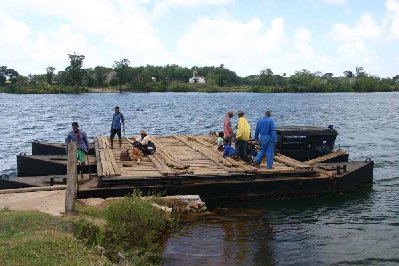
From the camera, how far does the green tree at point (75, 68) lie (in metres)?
160

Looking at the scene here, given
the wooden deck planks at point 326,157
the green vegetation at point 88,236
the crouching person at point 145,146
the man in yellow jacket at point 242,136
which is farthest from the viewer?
the wooden deck planks at point 326,157

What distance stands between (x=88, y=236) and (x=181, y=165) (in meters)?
6.35

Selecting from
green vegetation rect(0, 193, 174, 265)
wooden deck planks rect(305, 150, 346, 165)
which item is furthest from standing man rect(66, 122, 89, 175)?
wooden deck planks rect(305, 150, 346, 165)

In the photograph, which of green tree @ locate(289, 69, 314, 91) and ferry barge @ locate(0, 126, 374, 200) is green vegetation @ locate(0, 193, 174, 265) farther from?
green tree @ locate(289, 69, 314, 91)

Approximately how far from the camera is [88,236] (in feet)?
31.6

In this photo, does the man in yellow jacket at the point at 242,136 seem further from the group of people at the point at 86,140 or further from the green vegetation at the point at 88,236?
the green vegetation at the point at 88,236

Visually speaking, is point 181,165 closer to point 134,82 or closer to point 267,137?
point 267,137

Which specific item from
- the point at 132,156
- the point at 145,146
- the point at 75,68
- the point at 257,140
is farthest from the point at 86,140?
the point at 75,68

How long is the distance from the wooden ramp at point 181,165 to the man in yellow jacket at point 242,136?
317mm

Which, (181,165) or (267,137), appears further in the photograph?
(267,137)

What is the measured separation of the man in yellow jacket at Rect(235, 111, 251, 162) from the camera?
16.3m

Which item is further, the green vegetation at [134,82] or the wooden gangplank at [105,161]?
the green vegetation at [134,82]

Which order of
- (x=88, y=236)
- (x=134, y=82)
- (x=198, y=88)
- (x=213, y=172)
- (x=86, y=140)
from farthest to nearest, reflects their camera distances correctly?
(x=198, y=88) < (x=134, y=82) < (x=86, y=140) < (x=213, y=172) < (x=88, y=236)

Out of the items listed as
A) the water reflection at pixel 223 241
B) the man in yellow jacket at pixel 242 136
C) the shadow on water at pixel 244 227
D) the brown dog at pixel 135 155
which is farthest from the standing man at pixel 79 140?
the man in yellow jacket at pixel 242 136
